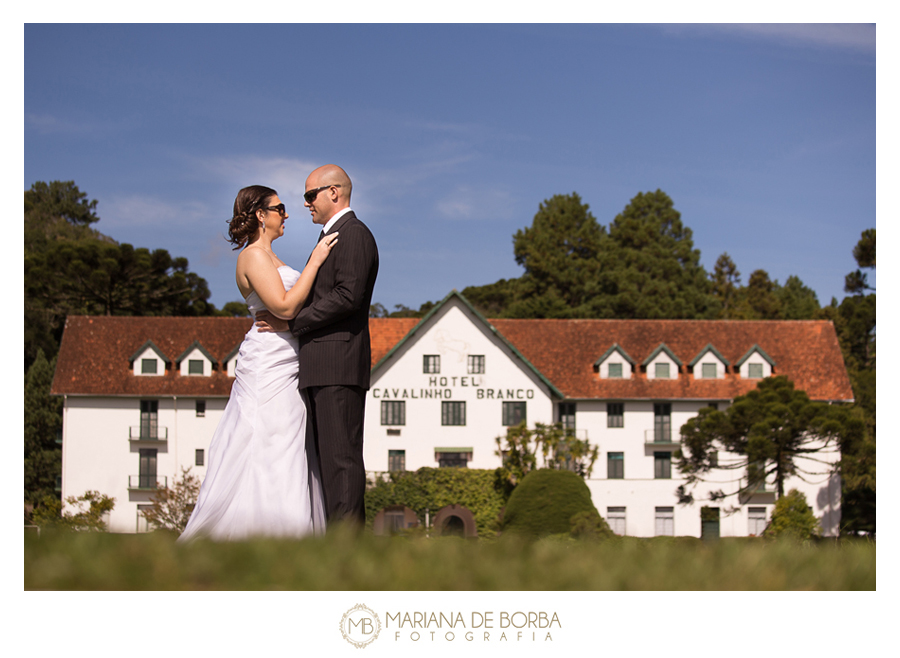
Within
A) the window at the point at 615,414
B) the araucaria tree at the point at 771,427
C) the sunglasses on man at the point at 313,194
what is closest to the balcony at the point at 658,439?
the window at the point at 615,414

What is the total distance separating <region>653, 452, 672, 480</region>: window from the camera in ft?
156

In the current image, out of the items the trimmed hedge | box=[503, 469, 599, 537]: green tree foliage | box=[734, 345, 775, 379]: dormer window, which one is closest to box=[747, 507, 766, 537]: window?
box=[734, 345, 775, 379]: dormer window

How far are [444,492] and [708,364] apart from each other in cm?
1776

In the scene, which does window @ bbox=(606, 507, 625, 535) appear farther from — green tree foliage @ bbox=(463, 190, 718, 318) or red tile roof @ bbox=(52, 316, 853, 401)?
green tree foliage @ bbox=(463, 190, 718, 318)

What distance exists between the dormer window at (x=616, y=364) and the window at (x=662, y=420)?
8.27ft

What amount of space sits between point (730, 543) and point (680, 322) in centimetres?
4871

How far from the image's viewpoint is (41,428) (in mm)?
49062

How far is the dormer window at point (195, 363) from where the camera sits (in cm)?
4941

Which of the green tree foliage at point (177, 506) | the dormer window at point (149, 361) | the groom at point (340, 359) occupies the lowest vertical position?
the green tree foliage at point (177, 506)

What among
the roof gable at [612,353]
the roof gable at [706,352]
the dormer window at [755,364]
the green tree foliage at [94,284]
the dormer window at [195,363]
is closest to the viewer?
the roof gable at [612,353]

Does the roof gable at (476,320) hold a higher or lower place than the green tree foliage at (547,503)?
higher

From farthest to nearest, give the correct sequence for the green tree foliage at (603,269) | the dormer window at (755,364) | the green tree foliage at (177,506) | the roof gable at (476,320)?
the green tree foliage at (603,269) < the dormer window at (755,364) < the roof gable at (476,320) < the green tree foliage at (177,506)

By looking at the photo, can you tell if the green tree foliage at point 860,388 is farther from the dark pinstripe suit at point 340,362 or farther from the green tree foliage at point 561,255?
the dark pinstripe suit at point 340,362

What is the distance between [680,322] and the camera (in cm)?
5156
